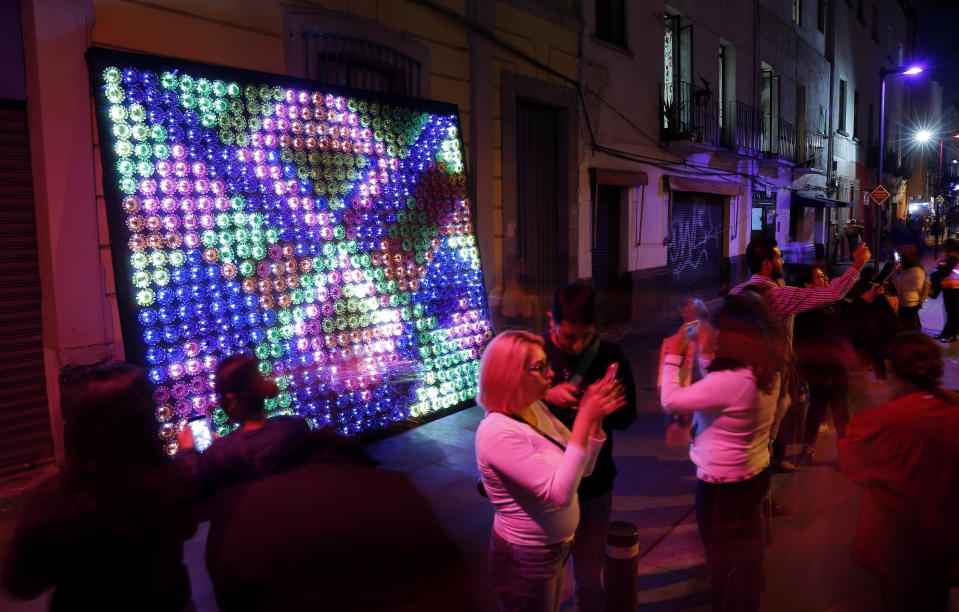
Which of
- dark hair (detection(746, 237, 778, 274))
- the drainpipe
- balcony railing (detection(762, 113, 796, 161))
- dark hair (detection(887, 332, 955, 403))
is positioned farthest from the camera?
the drainpipe

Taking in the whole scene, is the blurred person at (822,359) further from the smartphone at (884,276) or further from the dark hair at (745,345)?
the dark hair at (745,345)

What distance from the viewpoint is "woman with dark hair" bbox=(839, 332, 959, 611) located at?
2.48 meters

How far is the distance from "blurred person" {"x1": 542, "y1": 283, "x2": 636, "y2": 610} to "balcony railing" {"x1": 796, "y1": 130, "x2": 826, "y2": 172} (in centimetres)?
1949

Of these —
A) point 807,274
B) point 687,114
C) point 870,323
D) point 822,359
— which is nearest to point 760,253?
point 807,274

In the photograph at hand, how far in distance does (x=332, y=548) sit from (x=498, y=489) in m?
0.81

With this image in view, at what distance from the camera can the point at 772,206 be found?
1898 centimetres

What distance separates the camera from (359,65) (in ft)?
23.7

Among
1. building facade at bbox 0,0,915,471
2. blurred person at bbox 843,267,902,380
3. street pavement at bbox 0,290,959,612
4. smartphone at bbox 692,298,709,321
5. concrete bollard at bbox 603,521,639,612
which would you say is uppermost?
building facade at bbox 0,0,915,471

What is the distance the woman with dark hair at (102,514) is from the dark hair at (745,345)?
2203mm

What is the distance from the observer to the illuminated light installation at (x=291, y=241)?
14.8 ft

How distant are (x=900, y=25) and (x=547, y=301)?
105 ft

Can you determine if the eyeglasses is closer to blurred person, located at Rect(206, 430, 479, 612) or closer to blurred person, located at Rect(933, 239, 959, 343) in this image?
blurred person, located at Rect(206, 430, 479, 612)

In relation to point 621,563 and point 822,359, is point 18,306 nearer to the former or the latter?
point 621,563

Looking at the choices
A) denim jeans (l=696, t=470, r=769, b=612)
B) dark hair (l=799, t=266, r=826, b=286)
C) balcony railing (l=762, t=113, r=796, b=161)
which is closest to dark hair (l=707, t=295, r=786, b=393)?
denim jeans (l=696, t=470, r=769, b=612)
